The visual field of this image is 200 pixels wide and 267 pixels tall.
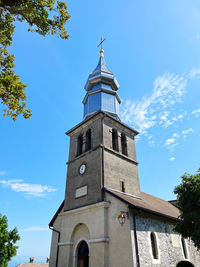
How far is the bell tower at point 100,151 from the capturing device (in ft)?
44.7

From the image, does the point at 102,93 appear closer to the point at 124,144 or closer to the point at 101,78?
the point at 101,78

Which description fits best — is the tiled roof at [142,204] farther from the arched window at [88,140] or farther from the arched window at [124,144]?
the arched window at [88,140]

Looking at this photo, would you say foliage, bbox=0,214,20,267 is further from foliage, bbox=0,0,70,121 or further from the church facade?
foliage, bbox=0,0,70,121

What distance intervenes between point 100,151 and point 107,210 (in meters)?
4.25

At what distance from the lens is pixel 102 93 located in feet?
59.9

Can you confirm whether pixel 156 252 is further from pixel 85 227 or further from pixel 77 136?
pixel 77 136

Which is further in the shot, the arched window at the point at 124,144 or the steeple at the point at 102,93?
the steeple at the point at 102,93

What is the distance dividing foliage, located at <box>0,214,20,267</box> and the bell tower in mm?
11935

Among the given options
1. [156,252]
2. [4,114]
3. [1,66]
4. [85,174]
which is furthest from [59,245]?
[1,66]

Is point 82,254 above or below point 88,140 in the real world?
below

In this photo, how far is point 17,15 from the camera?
7016mm

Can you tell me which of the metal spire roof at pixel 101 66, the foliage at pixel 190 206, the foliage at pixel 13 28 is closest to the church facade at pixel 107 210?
the metal spire roof at pixel 101 66

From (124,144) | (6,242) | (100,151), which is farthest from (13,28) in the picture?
(6,242)

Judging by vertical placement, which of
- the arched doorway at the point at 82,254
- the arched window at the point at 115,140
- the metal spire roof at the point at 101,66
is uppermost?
the metal spire roof at the point at 101,66
